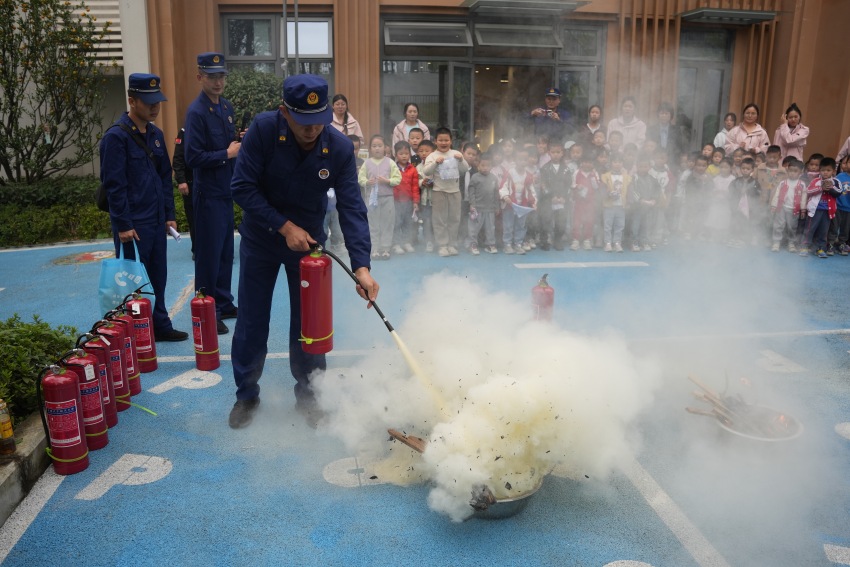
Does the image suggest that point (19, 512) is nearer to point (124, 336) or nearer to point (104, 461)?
point (104, 461)

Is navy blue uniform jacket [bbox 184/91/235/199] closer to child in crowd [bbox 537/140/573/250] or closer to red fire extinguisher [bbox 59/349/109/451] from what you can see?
red fire extinguisher [bbox 59/349/109/451]

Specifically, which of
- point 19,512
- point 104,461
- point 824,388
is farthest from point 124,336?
point 824,388

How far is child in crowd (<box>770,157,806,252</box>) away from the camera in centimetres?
932

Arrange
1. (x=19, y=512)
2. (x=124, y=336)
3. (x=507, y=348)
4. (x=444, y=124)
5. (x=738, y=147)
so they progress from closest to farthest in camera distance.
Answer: (x=19, y=512), (x=507, y=348), (x=124, y=336), (x=738, y=147), (x=444, y=124)

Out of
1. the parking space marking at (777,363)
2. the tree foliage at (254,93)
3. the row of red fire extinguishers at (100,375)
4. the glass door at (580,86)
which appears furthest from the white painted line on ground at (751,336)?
the glass door at (580,86)

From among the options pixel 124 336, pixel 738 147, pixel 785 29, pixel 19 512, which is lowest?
pixel 19 512

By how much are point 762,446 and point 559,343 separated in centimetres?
121

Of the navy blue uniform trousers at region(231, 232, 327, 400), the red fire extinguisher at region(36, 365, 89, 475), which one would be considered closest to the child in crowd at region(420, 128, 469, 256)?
the navy blue uniform trousers at region(231, 232, 327, 400)

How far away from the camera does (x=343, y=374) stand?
421cm

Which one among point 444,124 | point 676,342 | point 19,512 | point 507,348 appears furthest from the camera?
point 444,124

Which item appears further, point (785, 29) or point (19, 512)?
point (785, 29)

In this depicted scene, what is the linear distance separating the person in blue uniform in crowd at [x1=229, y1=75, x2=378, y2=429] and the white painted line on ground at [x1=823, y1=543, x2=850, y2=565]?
94.2 inches

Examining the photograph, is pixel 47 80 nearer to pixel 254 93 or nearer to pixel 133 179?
pixel 254 93

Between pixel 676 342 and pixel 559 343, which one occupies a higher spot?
pixel 559 343
